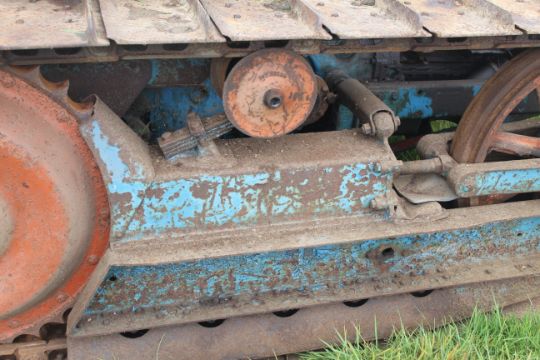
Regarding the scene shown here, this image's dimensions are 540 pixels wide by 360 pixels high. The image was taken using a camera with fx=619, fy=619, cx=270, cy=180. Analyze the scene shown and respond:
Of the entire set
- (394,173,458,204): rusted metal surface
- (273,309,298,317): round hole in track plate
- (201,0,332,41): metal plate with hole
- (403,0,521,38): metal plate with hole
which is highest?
(403,0,521,38): metal plate with hole

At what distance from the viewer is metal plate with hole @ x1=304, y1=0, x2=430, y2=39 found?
200 cm

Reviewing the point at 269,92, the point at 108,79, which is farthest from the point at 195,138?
the point at 108,79

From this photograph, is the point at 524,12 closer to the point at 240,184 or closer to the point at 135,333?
the point at 240,184

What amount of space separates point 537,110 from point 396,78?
0.84m

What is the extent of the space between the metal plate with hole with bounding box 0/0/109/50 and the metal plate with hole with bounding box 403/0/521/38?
109 cm

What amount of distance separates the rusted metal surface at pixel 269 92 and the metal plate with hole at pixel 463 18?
0.46m

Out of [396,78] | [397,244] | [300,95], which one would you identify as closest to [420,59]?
[396,78]

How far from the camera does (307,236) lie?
241 centimetres

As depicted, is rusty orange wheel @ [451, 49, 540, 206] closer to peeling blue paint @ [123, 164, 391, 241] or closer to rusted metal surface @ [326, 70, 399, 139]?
rusted metal surface @ [326, 70, 399, 139]

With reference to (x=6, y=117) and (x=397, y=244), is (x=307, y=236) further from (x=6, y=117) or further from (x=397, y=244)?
(x=6, y=117)

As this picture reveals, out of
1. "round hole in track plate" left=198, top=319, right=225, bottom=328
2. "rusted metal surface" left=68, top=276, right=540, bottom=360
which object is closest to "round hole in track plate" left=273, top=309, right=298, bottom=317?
"rusted metal surface" left=68, top=276, right=540, bottom=360

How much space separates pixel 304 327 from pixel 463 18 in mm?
1421

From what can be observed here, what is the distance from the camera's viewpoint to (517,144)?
112 inches

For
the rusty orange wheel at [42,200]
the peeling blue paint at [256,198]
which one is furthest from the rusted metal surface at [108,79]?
the peeling blue paint at [256,198]
